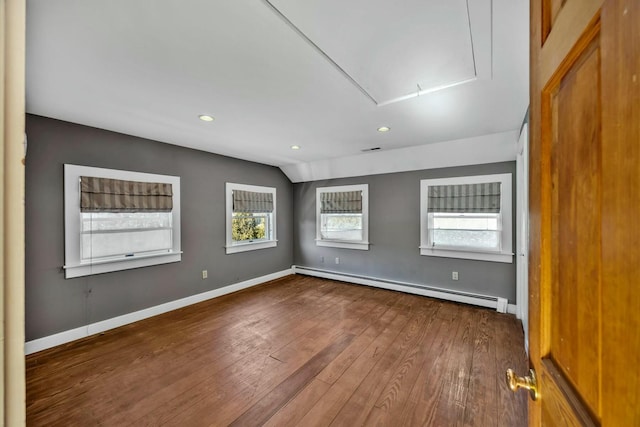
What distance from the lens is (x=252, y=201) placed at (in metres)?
4.87

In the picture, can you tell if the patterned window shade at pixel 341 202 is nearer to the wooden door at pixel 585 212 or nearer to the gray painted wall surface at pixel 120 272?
the gray painted wall surface at pixel 120 272

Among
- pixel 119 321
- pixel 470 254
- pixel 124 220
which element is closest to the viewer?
pixel 119 321

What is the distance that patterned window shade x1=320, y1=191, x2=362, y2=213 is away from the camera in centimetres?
503

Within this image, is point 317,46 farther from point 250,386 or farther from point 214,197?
point 214,197

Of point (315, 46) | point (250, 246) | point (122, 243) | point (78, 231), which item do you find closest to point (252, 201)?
point (250, 246)

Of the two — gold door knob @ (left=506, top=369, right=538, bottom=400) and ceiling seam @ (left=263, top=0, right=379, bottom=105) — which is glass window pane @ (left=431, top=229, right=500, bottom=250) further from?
gold door knob @ (left=506, top=369, right=538, bottom=400)

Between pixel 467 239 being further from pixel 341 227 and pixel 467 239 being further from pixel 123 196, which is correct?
pixel 123 196

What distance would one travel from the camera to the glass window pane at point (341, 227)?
5.12 metres

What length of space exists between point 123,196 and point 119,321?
5.02 ft

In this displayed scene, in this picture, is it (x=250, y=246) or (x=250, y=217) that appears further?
(x=250, y=217)

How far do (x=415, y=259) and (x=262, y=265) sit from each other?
9.30 feet

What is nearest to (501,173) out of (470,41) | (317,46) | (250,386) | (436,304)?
(436,304)

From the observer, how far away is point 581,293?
531 millimetres

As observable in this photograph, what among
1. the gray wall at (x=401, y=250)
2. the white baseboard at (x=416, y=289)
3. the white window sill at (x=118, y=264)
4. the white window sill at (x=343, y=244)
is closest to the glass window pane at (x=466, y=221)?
the gray wall at (x=401, y=250)
